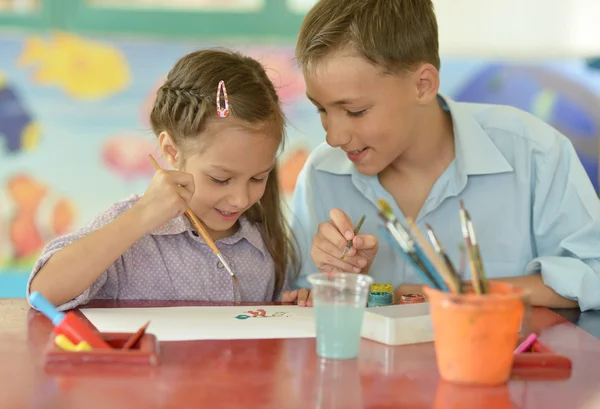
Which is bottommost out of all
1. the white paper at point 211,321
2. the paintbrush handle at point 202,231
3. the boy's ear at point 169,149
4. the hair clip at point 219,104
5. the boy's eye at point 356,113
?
the white paper at point 211,321

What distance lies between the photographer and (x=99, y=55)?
325 cm

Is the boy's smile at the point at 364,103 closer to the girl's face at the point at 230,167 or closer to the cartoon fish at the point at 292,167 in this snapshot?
the girl's face at the point at 230,167

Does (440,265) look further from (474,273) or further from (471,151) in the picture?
(471,151)

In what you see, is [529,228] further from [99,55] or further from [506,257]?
[99,55]

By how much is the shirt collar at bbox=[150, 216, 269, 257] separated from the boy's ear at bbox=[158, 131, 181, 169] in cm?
12

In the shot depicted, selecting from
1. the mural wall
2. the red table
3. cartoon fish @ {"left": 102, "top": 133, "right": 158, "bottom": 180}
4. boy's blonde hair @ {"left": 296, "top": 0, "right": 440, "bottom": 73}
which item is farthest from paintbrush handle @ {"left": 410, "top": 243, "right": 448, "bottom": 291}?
cartoon fish @ {"left": 102, "top": 133, "right": 158, "bottom": 180}

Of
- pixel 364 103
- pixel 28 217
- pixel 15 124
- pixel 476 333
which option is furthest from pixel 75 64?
pixel 476 333

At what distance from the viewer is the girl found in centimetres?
150

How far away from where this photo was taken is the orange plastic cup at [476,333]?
947 millimetres

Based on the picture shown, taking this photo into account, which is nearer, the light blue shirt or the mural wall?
the light blue shirt

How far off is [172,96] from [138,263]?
0.35 m

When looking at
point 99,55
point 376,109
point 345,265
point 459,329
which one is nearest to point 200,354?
point 459,329

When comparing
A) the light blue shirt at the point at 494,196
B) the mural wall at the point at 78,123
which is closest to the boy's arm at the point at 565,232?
the light blue shirt at the point at 494,196

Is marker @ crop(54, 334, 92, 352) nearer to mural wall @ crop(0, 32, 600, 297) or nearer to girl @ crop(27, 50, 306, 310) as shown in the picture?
girl @ crop(27, 50, 306, 310)
